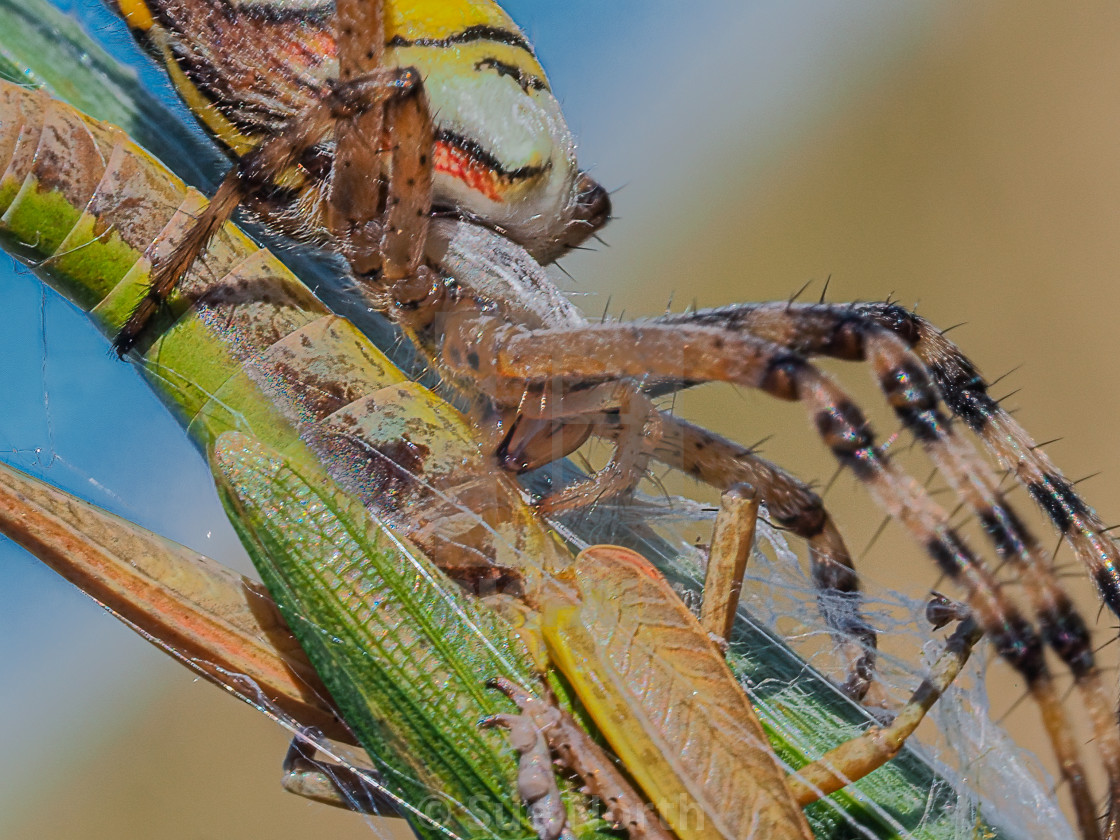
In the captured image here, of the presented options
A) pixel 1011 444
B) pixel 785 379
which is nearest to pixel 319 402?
pixel 785 379

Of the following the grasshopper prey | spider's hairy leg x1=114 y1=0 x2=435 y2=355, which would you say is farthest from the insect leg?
spider's hairy leg x1=114 y1=0 x2=435 y2=355

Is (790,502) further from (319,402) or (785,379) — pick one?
(319,402)

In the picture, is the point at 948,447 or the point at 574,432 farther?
the point at 574,432

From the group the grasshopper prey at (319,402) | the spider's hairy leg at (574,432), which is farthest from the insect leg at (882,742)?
the spider's hairy leg at (574,432)

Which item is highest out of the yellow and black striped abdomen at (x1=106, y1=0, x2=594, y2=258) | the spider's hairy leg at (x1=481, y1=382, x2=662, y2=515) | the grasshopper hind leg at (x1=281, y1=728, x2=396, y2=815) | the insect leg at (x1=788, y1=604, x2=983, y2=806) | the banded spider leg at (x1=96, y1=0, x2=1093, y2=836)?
the yellow and black striped abdomen at (x1=106, y1=0, x2=594, y2=258)

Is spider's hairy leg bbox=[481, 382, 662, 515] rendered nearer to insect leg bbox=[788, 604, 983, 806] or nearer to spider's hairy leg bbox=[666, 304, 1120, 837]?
spider's hairy leg bbox=[666, 304, 1120, 837]

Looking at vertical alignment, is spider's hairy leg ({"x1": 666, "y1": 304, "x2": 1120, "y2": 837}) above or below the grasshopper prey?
above

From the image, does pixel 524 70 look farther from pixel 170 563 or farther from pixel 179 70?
pixel 170 563
